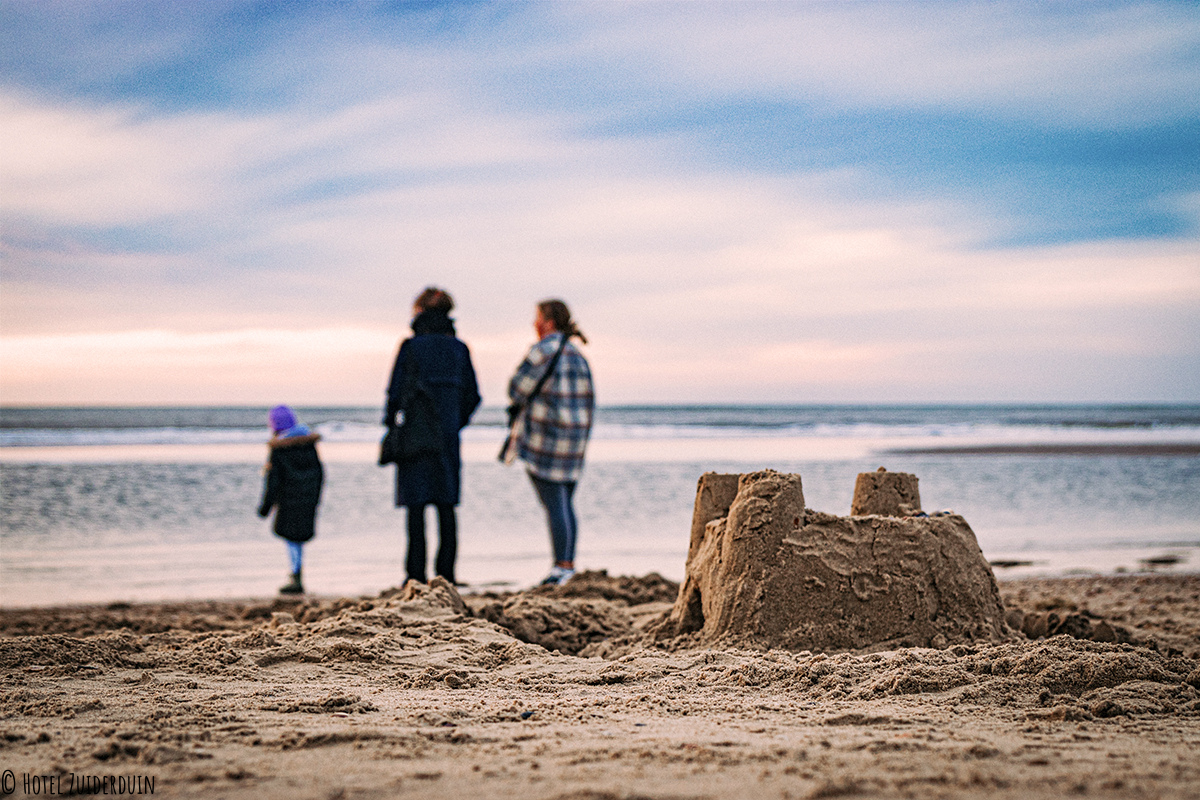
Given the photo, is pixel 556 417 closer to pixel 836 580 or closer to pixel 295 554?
pixel 295 554

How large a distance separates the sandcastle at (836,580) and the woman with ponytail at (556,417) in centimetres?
210

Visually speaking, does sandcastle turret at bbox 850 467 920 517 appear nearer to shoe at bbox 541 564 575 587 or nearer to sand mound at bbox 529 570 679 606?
sand mound at bbox 529 570 679 606

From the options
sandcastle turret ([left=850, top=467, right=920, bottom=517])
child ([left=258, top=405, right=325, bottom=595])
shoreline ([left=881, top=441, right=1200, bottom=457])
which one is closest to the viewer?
sandcastle turret ([left=850, top=467, right=920, bottom=517])

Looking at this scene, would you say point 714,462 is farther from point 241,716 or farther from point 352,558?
point 241,716

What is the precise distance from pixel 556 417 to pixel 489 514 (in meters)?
4.97

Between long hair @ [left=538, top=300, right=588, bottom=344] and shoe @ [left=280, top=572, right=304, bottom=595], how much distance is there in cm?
283

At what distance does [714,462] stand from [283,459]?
12.0 metres

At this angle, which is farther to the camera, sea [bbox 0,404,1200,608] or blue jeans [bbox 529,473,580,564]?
sea [bbox 0,404,1200,608]

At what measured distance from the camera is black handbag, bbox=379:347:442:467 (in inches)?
245

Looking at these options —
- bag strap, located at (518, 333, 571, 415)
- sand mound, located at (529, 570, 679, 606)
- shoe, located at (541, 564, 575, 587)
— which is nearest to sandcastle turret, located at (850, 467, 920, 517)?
sand mound, located at (529, 570, 679, 606)

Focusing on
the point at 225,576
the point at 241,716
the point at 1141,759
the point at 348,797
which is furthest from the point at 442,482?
the point at 1141,759

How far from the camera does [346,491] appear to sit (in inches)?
527

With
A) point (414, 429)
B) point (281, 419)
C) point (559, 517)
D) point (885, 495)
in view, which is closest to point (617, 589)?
point (559, 517)

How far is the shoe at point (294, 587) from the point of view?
23.0ft
